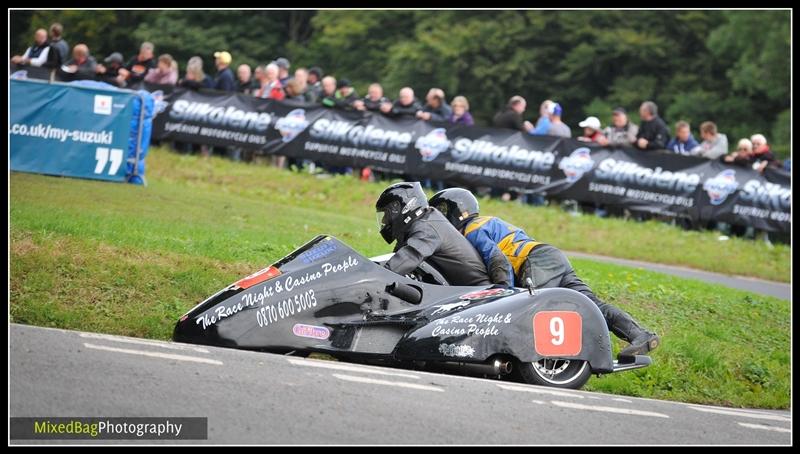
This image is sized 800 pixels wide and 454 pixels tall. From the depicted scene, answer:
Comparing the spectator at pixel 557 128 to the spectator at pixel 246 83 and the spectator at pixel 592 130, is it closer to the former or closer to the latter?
the spectator at pixel 592 130

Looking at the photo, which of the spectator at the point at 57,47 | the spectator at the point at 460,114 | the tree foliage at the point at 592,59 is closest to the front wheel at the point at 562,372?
the spectator at the point at 460,114

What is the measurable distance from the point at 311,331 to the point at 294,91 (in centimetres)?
1311

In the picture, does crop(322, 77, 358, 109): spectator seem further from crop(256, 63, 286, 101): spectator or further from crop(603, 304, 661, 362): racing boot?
crop(603, 304, 661, 362): racing boot

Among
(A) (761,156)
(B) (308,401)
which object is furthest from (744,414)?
(A) (761,156)

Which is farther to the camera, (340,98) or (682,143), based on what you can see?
(340,98)

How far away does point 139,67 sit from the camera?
22641 mm

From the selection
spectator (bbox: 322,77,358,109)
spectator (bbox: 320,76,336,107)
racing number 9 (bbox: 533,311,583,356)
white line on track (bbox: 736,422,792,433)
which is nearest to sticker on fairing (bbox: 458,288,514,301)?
racing number 9 (bbox: 533,311,583,356)

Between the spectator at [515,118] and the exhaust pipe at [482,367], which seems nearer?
the exhaust pipe at [482,367]

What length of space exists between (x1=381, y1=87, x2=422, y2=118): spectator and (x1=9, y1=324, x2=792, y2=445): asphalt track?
12.5 m

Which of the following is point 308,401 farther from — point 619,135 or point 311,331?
point 619,135

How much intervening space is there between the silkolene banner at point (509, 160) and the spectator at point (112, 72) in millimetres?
1432

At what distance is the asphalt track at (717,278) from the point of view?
Result: 17172 millimetres

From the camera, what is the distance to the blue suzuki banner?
1702 centimetres

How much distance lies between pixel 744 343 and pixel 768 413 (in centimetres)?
290
